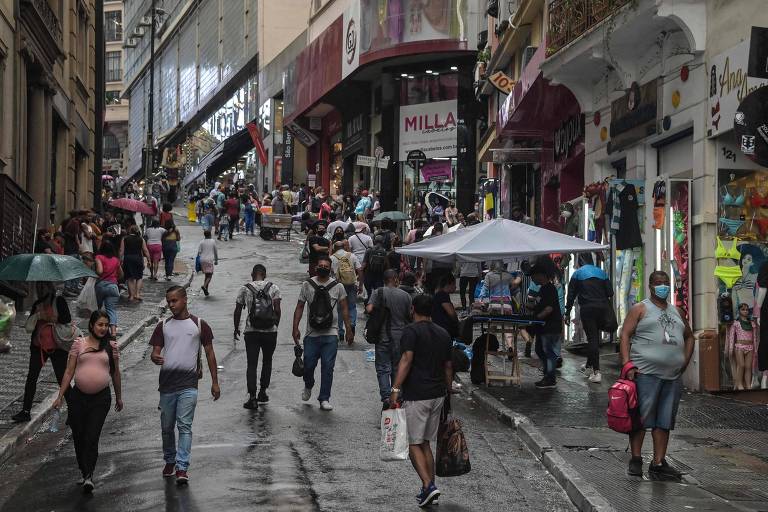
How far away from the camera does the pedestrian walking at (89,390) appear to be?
34.9 ft

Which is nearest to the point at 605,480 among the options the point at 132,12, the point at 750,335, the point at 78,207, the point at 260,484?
the point at 260,484

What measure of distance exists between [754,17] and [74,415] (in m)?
9.13

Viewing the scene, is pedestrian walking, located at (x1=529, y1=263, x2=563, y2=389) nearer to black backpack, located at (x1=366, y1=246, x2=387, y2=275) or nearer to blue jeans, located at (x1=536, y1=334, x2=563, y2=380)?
blue jeans, located at (x1=536, y1=334, x2=563, y2=380)

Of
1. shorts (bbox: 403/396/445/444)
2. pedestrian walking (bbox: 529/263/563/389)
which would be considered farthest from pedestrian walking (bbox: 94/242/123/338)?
shorts (bbox: 403/396/445/444)

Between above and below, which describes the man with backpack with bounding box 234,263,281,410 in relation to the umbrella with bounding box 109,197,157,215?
below

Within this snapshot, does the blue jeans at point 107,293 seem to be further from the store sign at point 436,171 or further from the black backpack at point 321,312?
the store sign at point 436,171

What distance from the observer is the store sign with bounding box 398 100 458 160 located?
47.2m

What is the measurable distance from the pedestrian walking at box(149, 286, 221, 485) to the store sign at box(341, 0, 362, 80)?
1502 inches

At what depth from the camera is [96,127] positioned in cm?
3900

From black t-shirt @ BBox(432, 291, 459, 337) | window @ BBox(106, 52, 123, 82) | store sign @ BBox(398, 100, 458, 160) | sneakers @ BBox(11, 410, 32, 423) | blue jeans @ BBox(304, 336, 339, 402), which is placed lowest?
sneakers @ BBox(11, 410, 32, 423)

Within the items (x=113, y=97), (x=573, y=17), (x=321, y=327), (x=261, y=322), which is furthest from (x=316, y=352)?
(x=113, y=97)

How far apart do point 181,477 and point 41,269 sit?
4503 millimetres

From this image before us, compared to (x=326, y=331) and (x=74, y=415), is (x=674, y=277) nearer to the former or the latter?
(x=326, y=331)

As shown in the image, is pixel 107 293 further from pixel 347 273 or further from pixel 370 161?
pixel 370 161
